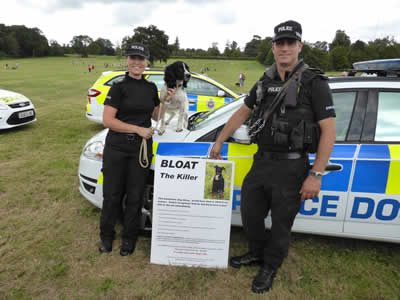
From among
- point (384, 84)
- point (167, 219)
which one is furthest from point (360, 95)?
point (167, 219)

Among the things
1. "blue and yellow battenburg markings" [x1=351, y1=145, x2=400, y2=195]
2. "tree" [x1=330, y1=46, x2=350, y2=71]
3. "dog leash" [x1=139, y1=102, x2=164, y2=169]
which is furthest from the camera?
"tree" [x1=330, y1=46, x2=350, y2=71]

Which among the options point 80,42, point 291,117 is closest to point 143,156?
point 291,117

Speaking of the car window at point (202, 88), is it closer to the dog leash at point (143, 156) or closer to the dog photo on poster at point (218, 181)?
the dog leash at point (143, 156)

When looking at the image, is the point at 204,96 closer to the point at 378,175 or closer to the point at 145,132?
the point at 145,132

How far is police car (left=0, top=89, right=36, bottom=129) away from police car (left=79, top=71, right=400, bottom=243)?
578 centimetres

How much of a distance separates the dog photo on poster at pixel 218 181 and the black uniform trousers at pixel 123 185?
0.57 meters

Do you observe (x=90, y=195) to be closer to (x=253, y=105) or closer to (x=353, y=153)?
(x=253, y=105)

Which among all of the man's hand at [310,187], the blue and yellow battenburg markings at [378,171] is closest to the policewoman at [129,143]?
the man's hand at [310,187]

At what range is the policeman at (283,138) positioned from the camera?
1781 mm

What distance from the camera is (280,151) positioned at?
192 cm

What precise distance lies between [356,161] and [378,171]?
179 mm

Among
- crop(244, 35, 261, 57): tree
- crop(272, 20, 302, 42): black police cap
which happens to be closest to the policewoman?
crop(272, 20, 302, 42): black police cap

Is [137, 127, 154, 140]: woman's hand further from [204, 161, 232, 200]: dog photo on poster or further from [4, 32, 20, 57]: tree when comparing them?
[4, 32, 20, 57]: tree

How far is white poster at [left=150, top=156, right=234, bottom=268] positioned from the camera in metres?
2.22
